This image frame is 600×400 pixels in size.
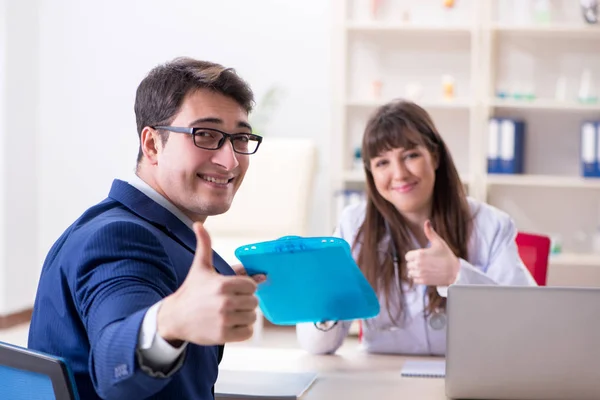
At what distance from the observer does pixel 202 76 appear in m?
1.48

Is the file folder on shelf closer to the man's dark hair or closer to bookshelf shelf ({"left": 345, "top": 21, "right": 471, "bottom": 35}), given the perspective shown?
bookshelf shelf ({"left": 345, "top": 21, "right": 471, "bottom": 35})

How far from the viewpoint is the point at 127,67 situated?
18.9ft

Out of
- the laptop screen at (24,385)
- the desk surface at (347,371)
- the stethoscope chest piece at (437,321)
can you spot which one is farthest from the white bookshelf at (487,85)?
the laptop screen at (24,385)

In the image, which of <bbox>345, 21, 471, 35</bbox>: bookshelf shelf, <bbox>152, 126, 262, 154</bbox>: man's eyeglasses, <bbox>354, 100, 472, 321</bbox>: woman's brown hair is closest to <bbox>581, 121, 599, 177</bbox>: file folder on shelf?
<bbox>345, 21, 471, 35</bbox>: bookshelf shelf

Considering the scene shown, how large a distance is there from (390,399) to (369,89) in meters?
3.57

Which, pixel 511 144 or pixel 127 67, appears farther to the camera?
pixel 127 67

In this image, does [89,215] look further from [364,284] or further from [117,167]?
A: [117,167]

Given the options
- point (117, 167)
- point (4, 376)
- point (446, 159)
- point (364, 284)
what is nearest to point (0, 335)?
point (117, 167)

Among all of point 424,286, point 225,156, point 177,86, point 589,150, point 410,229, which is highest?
point 177,86

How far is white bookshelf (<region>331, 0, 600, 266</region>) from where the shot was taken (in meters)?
4.80

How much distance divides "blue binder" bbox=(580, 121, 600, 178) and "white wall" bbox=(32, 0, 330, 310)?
155 centimetres

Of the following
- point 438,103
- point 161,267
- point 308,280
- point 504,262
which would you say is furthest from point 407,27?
point 161,267

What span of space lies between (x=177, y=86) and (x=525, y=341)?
76cm

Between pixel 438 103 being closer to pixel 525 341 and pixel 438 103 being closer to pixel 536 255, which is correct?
pixel 536 255
